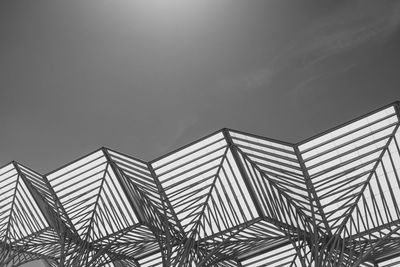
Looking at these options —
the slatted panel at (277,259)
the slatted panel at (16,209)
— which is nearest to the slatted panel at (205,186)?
the slatted panel at (277,259)

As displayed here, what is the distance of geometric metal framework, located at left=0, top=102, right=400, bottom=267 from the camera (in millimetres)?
30156

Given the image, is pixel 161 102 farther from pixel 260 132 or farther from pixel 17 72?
pixel 17 72

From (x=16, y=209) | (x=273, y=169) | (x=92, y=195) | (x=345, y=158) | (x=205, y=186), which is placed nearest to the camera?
(x=345, y=158)

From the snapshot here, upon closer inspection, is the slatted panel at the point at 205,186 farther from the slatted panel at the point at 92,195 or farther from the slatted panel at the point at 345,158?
the slatted panel at the point at 345,158

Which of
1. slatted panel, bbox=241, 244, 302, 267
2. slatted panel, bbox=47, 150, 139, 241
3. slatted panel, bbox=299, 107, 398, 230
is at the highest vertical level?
slatted panel, bbox=47, 150, 139, 241

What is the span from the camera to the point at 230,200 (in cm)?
3391

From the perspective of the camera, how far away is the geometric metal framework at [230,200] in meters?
30.2

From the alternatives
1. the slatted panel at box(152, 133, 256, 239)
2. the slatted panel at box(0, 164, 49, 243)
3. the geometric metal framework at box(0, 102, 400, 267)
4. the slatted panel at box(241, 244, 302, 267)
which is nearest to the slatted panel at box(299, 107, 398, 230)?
the geometric metal framework at box(0, 102, 400, 267)

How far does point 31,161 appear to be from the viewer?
145 feet

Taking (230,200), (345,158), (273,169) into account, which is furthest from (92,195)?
(345,158)

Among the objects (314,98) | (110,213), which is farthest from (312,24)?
(110,213)

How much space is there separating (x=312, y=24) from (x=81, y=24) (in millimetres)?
15463

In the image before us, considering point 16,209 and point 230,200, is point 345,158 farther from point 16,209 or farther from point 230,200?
point 16,209

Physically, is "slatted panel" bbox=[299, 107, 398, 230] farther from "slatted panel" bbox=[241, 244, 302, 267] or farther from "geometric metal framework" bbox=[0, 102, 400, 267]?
"slatted panel" bbox=[241, 244, 302, 267]
